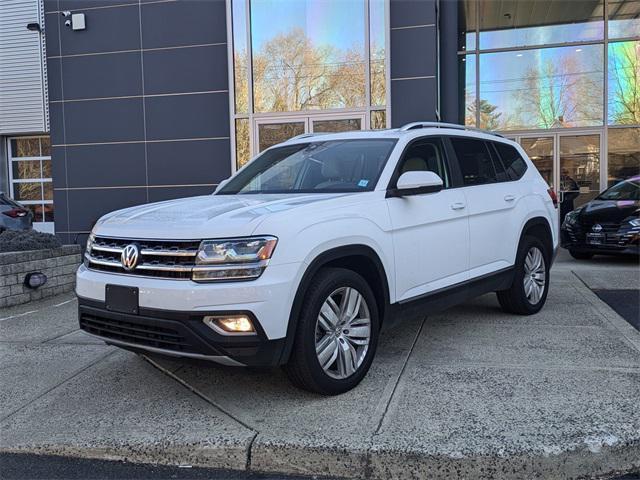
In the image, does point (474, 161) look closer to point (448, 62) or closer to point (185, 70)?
point (185, 70)

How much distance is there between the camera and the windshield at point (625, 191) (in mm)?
10155

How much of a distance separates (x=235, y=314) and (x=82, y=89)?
10.9 m

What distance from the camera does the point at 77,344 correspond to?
18.1 feet

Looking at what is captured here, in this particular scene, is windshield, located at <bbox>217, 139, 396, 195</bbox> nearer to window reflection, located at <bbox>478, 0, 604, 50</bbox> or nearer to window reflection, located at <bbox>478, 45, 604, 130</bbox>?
window reflection, located at <bbox>478, 45, 604, 130</bbox>

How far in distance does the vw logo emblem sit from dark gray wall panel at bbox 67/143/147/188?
357 inches

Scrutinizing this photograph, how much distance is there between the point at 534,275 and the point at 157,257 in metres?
4.01

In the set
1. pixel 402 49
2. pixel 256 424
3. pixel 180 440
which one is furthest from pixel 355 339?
pixel 402 49

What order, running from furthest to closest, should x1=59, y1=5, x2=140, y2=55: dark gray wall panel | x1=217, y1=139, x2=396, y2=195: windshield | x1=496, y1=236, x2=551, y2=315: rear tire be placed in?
x1=59, y1=5, x2=140, y2=55: dark gray wall panel < x1=496, y1=236, x2=551, y2=315: rear tire < x1=217, y1=139, x2=396, y2=195: windshield

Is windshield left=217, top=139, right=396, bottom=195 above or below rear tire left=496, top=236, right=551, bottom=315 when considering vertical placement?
above

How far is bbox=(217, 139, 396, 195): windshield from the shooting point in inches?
178

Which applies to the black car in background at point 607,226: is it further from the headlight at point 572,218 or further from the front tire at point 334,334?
the front tire at point 334,334

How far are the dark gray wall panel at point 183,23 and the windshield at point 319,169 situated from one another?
24.7ft

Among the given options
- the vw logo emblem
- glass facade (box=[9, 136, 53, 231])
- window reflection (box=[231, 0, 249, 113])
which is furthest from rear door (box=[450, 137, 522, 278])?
glass facade (box=[9, 136, 53, 231])

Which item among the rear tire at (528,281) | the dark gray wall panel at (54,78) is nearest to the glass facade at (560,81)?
the rear tire at (528,281)
